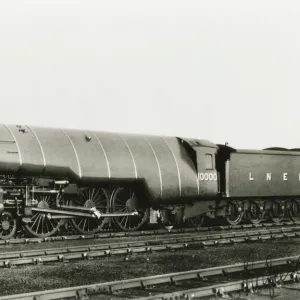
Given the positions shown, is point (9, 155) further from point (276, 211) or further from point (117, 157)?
point (276, 211)

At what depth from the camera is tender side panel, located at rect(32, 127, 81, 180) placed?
16.0m

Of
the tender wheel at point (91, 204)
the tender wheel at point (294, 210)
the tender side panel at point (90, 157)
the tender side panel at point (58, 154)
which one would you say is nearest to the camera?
the tender side panel at point (58, 154)

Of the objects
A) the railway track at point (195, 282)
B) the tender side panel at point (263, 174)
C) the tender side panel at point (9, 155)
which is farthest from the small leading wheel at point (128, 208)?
the railway track at point (195, 282)

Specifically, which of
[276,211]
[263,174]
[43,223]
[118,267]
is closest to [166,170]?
[43,223]

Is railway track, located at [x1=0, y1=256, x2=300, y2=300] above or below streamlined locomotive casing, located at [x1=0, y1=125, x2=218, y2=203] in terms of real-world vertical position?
below

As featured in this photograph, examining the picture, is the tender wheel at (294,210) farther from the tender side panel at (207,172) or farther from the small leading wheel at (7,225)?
the small leading wheel at (7,225)

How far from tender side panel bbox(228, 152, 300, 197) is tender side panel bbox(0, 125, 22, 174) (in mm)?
8600

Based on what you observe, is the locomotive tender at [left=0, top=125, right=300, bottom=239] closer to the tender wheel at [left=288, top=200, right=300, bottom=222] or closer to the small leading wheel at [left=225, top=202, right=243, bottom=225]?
the small leading wheel at [left=225, top=202, right=243, bottom=225]

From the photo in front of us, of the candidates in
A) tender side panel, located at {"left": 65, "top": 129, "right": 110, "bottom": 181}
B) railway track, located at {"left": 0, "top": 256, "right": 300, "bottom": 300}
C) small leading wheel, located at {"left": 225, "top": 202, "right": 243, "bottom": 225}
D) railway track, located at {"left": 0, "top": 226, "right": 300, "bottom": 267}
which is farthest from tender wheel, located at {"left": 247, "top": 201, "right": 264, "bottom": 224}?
railway track, located at {"left": 0, "top": 256, "right": 300, "bottom": 300}

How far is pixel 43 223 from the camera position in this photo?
16.7 metres

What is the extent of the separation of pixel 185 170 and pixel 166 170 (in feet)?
2.99

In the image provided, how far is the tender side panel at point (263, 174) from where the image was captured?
2136cm

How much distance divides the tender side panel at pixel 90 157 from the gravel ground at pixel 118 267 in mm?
4580

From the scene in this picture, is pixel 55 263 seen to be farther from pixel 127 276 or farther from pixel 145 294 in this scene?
pixel 145 294
